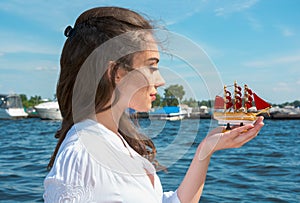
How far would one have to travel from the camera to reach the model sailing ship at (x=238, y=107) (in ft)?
6.65

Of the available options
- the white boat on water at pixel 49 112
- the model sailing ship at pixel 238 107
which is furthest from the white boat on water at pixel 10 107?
the model sailing ship at pixel 238 107

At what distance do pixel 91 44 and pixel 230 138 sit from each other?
0.71 m

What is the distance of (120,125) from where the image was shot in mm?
1826

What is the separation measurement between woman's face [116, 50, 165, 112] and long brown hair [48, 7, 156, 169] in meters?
0.04

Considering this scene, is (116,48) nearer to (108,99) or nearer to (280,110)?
(108,99)

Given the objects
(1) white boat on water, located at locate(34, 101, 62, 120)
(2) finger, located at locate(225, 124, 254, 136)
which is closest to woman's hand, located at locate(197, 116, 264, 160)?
(2) finger, located at locate(225, 124, 254, 136)

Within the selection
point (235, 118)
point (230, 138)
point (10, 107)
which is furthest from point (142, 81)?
point (10, 107)

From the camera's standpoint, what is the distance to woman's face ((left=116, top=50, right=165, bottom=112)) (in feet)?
4.90

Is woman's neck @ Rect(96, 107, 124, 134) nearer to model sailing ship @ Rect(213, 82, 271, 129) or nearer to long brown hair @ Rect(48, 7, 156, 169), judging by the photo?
long brown hair @ Rect(48, 7, 156, 169)

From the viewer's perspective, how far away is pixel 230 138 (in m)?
1.79

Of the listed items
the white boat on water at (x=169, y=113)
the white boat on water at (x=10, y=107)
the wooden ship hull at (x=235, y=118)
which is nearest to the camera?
the white boat on water at (x=169, y=113)

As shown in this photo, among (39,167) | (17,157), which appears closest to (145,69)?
(39,167)

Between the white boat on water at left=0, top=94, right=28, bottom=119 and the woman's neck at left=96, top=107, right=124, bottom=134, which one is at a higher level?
the white boat on water at left=0, top=94, right=28, bottom=119

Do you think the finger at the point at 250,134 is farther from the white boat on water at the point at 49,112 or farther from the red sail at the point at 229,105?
the white boat on water at the point at 49,112
